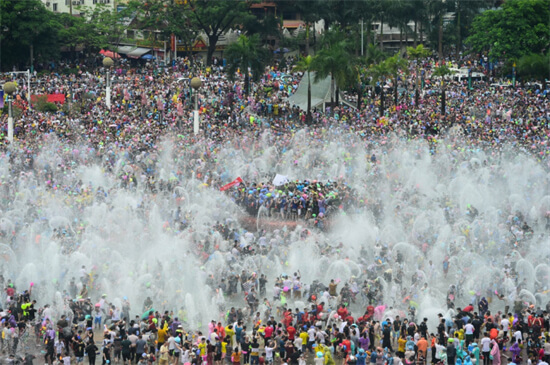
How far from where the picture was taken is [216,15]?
232ft

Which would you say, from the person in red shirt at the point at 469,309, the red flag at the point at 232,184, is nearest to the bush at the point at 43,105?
the red flag at the point at 232,184

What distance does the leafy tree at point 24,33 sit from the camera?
69.2m

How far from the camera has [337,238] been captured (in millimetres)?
34438

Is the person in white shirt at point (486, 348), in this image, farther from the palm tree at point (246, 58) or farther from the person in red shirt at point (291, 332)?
the palm tree at point (246, 58)

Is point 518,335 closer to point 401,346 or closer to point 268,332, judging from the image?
point 401,346

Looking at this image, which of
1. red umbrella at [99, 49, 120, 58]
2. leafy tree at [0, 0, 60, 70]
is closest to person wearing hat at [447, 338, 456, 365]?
leafy tree at [0, 0, 60, 70]

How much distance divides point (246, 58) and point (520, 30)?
61.2ft

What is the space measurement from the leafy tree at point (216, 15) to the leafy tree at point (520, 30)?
60.5 ft

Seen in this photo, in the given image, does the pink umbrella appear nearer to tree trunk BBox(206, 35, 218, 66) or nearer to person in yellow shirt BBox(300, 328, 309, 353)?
person in yellow shirt BBox(300, 328, 309, 353)

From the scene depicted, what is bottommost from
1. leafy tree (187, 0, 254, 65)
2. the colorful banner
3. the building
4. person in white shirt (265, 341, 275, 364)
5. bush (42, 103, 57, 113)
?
person in white shirt (265, 341, 275, 364)

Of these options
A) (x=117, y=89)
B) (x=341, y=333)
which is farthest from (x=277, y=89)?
(x=341, y=333)

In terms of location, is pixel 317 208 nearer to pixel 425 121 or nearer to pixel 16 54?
pixel 425 121

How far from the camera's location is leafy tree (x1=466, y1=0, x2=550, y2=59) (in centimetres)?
6216

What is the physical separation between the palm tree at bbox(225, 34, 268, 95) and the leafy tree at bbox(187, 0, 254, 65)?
33.4ft
